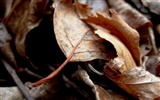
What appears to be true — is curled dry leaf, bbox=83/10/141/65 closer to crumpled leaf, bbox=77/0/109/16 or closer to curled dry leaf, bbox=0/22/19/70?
crumpled leaf, bbox=77/0/109/16

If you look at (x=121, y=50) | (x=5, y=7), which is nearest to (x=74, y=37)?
(x=121, y=50)

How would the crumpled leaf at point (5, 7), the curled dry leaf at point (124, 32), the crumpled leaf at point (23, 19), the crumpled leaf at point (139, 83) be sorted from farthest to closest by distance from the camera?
the crumpled leaf at point (5, 7)
the crumpled leaf at point (23, 19)
the curled dry leaf at point (124, 32)
the crumpled leaf at point (139, 83)

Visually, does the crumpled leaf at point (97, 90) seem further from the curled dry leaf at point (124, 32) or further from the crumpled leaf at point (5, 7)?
the crumpled leaf at point (5, 7)

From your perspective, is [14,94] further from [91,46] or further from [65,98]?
[91,46]

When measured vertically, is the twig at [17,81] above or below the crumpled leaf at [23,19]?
below

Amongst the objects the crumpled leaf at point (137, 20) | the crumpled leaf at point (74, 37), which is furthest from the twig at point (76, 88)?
the crumpled leaf at point (137, 20)

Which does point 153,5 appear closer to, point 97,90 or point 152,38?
point 152,38

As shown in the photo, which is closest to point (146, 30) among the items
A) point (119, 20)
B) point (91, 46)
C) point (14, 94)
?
point (119, 20)
